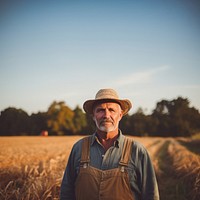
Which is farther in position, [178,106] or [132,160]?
[178,106]

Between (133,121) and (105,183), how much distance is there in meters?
69.6

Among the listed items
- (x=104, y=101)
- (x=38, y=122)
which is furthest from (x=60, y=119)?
(x=104, y=101)

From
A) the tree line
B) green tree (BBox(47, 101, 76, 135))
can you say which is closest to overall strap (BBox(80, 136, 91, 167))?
the tree line

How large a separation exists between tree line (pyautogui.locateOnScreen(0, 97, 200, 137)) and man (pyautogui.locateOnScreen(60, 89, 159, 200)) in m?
47.2

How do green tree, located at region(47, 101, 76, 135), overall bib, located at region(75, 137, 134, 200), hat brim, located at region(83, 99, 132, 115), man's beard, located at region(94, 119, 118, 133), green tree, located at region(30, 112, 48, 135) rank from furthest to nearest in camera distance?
green tree, located at region(47, 101, 76, 135), green tree, located at region(30, 112, 48, 135), hat brim, located at region(83, 99, 132, 115), man's beard, located at region(94, 119, 118, 133), overall bib, located at region(75, 137, 134, 200)

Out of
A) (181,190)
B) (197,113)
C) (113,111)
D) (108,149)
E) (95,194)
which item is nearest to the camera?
(95,194)

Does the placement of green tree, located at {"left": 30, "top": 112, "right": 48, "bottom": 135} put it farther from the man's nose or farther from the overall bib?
the overall bib

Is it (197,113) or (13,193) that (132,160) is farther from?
(197,113)

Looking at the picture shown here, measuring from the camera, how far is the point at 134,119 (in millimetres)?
71625

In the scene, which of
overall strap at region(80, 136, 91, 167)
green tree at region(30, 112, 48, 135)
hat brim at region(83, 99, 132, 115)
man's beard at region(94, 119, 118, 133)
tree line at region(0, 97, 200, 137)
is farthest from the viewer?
tree line at region(0, 97, 200, 137)

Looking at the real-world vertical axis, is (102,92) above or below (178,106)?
below

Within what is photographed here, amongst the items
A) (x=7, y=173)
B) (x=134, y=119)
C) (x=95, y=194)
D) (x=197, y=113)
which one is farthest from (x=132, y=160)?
(x=197, y=113)

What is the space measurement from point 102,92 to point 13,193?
301cm

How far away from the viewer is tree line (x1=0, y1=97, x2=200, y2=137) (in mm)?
56625
